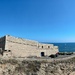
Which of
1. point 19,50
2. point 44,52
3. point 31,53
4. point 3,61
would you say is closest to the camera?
point 3,61

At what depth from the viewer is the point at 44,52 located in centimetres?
3859

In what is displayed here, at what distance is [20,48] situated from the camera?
107ft

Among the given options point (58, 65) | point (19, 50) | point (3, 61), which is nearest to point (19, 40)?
point (19, 50)

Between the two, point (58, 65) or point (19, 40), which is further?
point (19, 40)

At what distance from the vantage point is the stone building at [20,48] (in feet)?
97.7

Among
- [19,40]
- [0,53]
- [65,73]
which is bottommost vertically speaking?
[65,73]

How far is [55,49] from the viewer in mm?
41625

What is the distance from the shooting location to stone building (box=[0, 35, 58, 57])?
2978 centimetres

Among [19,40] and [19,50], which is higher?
[19,40]

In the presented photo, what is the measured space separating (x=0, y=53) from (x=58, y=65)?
11.1 m

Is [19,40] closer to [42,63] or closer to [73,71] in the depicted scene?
[42,63]

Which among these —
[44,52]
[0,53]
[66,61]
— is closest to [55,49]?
[44,52]

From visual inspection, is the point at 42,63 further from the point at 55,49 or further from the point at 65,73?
the point at 55,49

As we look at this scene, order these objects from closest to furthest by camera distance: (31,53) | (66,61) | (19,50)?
(66,61)
(19,50)
(31,53)
